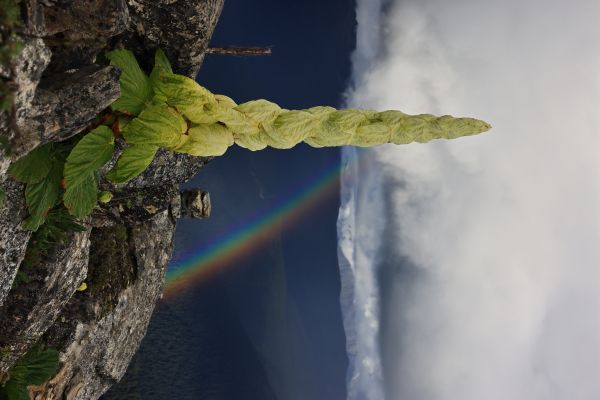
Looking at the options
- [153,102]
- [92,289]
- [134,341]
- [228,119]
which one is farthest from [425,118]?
[134,341]

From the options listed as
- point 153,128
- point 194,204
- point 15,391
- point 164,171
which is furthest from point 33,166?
point 194,204

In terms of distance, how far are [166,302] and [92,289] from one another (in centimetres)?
3528

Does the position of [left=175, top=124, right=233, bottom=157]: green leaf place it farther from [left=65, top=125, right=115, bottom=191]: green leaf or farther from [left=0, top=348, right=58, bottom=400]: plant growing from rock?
[left=0, top=348, right=58, bottom=400]: plant growing from rock

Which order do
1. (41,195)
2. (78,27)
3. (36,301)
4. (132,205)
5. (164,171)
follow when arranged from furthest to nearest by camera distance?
(132,205) < (164,171) < (36,301) < (41,195) < (78,27)

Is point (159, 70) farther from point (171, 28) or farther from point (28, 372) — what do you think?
point (28, 372)

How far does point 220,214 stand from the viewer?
184 feet

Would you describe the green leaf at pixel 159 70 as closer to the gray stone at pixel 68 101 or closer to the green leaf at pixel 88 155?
the green leaf at pixel 88 155

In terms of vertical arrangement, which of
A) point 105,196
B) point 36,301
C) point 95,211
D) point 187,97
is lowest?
point 36,301

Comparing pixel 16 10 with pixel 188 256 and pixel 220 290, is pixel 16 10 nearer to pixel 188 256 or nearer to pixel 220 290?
pixel 188 256

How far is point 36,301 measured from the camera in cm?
856

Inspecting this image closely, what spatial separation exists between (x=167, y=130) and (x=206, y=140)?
742 millimetres

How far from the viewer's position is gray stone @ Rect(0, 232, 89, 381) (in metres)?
8.41

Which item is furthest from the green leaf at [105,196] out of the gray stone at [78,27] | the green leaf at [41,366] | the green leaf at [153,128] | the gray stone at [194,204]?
the gray stone at [194,204]

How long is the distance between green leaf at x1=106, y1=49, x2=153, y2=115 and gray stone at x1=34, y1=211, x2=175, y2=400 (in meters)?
5.55
